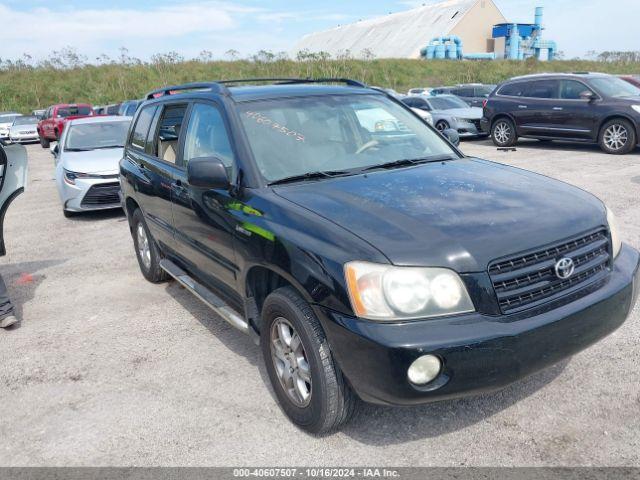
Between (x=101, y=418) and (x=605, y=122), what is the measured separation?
1256 cm

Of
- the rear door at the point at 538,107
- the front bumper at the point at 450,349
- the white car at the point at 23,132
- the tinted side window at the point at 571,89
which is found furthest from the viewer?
the white car at the point at 23,132

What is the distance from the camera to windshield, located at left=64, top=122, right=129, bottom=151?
9.70 m

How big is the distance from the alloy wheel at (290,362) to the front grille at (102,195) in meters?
6.41

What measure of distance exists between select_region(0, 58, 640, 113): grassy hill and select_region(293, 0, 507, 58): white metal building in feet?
38.7

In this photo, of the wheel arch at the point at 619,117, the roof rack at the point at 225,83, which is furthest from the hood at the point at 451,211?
the wheel arch at the point at 619,117

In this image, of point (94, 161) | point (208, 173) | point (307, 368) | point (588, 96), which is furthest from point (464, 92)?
point (307, 368)

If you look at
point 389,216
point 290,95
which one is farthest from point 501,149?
point 389,216

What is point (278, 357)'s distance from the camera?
3146 millimetres

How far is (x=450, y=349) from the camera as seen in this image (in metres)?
2.37

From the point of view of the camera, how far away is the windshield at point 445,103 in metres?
17.2

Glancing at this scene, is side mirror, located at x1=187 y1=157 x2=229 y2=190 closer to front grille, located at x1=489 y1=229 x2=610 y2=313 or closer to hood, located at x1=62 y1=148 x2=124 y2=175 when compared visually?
front grille, located at x1=489 y1=229 x2=610 y2=313

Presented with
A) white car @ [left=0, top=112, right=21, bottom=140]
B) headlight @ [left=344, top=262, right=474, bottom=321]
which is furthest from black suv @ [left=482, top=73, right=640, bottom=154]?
white car @ [left=0, top=112, right=21, bottom=140]

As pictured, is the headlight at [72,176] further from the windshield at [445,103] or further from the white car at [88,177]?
the windshield at [445,103]

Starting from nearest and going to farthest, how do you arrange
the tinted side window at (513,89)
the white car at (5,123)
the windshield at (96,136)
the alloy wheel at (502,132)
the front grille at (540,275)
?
the front grille at (540,275)
the windshield at (96,136)
the tinted side window at (513,89)
the alloy wheel at (502,132)
the white car at (5,123)
